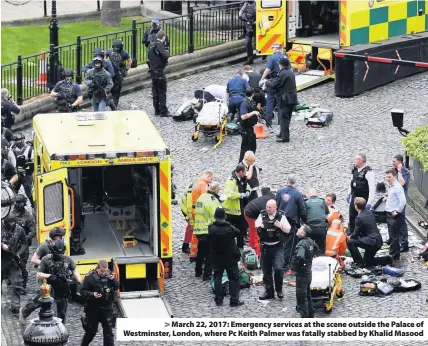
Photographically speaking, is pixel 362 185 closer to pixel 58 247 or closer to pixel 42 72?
pixel 58 247

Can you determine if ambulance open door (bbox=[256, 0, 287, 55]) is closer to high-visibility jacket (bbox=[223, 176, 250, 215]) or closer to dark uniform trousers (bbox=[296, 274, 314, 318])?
high-visibility jacket (bbox=[223, 176, 250, 215])

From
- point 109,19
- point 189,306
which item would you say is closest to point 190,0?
point 109,19

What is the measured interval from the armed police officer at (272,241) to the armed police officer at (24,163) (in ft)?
15.2

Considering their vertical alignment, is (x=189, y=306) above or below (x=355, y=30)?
below

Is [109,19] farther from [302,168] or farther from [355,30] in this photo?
[302,168]

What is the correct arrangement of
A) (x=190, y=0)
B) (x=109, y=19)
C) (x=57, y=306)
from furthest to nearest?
(x=190, y=0) → (x=109, y=19) → (x=57, y=306)

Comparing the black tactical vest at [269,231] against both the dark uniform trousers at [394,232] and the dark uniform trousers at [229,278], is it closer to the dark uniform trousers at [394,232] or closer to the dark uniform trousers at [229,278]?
the dark uniform trousers at [229,278]

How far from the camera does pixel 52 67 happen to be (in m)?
27.5

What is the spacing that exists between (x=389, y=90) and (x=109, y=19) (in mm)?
8211

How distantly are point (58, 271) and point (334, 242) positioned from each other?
435 centimetres

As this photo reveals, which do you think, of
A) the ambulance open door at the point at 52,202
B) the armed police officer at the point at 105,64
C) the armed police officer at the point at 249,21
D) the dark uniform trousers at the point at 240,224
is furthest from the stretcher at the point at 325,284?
the armed police officer at the point at 249,21

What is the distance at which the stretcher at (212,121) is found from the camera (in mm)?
24859

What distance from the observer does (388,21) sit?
29.2 m

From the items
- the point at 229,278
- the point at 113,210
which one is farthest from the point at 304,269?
the point at 113,210
